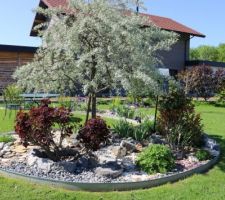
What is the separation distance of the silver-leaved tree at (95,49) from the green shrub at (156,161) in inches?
53.0

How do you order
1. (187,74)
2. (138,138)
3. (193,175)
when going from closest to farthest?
(193,175), (138,138), (187,74)

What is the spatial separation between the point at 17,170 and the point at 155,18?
28303 millimetres

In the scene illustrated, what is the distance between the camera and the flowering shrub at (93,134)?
7507 millimetres

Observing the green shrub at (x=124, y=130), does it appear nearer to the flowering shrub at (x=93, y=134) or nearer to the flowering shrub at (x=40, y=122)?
the flowering shrub at (x=93, y=134)

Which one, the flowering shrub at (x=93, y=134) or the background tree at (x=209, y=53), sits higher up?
the background tree at (x=209, y=53)

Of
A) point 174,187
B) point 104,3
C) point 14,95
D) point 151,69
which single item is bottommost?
point 174,187

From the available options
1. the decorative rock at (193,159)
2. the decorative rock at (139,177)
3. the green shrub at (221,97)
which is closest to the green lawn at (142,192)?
the decorative rock at (139,177)

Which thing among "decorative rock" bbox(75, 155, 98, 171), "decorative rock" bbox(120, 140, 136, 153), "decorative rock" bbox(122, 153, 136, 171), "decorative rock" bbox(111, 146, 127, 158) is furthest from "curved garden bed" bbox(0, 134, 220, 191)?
"decorative rock" bbox(120, 140, 136, 153)

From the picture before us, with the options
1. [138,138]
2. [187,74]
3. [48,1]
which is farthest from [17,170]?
[48,1]

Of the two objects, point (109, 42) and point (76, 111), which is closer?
point (109, 42)

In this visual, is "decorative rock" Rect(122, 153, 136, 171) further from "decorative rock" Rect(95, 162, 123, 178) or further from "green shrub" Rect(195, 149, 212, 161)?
"green shrub" Rect(195, 149, 212, 161)

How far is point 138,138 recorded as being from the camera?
384 inches

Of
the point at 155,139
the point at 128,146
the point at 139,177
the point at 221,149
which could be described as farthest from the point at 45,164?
the point at 221,149

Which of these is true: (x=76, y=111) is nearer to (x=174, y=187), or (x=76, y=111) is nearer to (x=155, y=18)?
(x=174, y=187)
